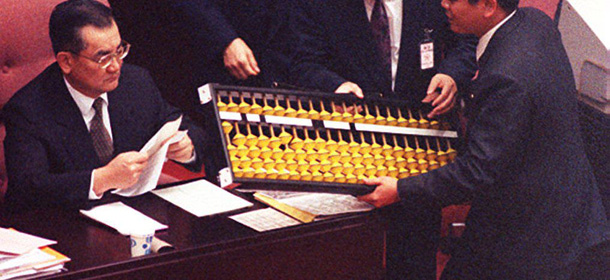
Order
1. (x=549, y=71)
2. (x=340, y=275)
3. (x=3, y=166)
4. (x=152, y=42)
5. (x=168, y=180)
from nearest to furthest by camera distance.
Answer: (x=549, y=71), (x=340, y=275), (x=3, y=166), (x=168, y=180), (x=152, y=42)

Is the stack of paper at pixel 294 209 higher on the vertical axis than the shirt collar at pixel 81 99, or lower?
lower

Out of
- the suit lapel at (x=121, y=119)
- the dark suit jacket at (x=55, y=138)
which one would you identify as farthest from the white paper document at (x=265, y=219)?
the suit lapel at (x=121, y=119)

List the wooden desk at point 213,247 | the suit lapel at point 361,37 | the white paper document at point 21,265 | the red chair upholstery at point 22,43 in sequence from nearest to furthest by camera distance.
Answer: the white paper document at point 21,265 < the wooden desk at point 213,247 < the suit lapel at point 361,37 < the red chair upholstery at point 22,43

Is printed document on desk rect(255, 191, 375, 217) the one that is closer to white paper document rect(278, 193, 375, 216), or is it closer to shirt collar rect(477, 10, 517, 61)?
white paper document rect(278, 193, 375, 216)

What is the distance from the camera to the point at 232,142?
210 cm

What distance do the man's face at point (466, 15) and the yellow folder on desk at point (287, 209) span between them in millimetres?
728

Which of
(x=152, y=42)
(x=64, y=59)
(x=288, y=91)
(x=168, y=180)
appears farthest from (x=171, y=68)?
(x=288, y=91)

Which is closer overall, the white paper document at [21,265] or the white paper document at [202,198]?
the white paper document at [21,265]

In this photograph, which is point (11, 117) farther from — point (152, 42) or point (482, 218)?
point (152, 42)

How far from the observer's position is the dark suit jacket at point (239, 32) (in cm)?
269

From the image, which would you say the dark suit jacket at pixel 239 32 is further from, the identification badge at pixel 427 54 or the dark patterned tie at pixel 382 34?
the identification badge at pixel 427 54

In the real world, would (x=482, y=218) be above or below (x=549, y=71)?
below

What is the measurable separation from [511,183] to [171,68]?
2603 millimetres

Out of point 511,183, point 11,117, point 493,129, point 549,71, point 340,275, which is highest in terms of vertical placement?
point 11,117
